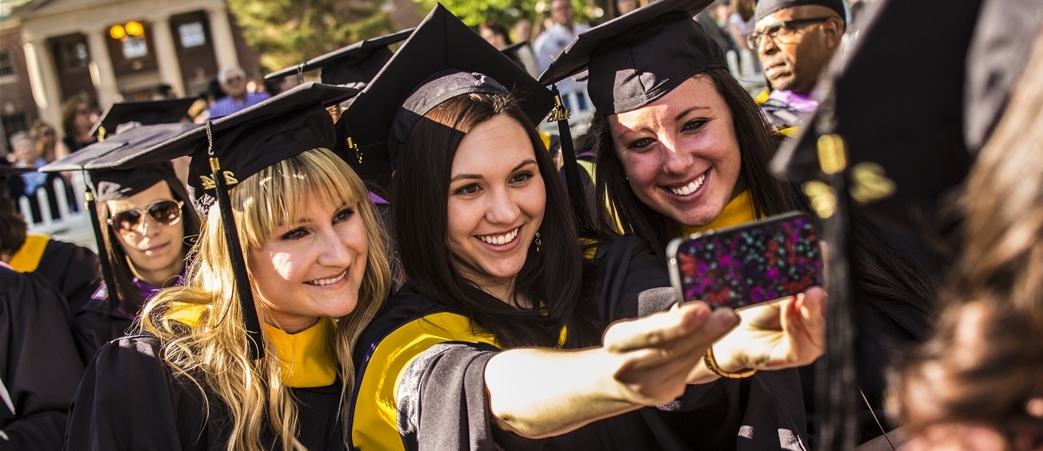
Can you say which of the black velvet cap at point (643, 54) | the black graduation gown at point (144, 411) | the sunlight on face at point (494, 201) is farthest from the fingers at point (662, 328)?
the black velvet cap at point (643, 54)

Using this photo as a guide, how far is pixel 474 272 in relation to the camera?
2609 millimetres

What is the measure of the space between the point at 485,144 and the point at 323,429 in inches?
37.9

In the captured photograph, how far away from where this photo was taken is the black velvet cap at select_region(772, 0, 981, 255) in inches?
46.6

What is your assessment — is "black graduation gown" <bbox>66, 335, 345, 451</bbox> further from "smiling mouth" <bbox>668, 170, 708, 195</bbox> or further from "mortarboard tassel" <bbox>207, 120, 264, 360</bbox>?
"smiling mouth" <bbox>668, 170, 708, 195</bbox>

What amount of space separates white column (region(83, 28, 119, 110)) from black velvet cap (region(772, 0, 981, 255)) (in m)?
39.2

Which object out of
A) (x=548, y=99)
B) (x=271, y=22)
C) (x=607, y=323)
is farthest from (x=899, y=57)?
(x=271, y=22)

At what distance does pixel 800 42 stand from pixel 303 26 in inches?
1050

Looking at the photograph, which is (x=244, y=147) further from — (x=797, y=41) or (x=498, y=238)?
(x=797, y=41)

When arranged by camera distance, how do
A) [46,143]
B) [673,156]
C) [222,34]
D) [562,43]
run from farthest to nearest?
[222,34] < [46,143] < [562,43] < [673,156]

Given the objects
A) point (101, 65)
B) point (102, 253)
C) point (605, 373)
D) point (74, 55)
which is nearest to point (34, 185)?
point (102, 253)

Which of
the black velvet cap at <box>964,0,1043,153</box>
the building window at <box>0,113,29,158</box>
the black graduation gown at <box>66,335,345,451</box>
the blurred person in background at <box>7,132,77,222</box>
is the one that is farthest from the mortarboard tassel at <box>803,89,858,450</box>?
the building window at <box>0,113,29,158</box>

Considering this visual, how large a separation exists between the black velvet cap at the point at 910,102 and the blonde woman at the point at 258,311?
1.66 metres

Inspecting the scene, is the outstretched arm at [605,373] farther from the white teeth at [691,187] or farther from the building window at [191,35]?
the building window at [191,35]

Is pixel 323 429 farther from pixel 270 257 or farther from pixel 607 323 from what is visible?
pixel 607 323
